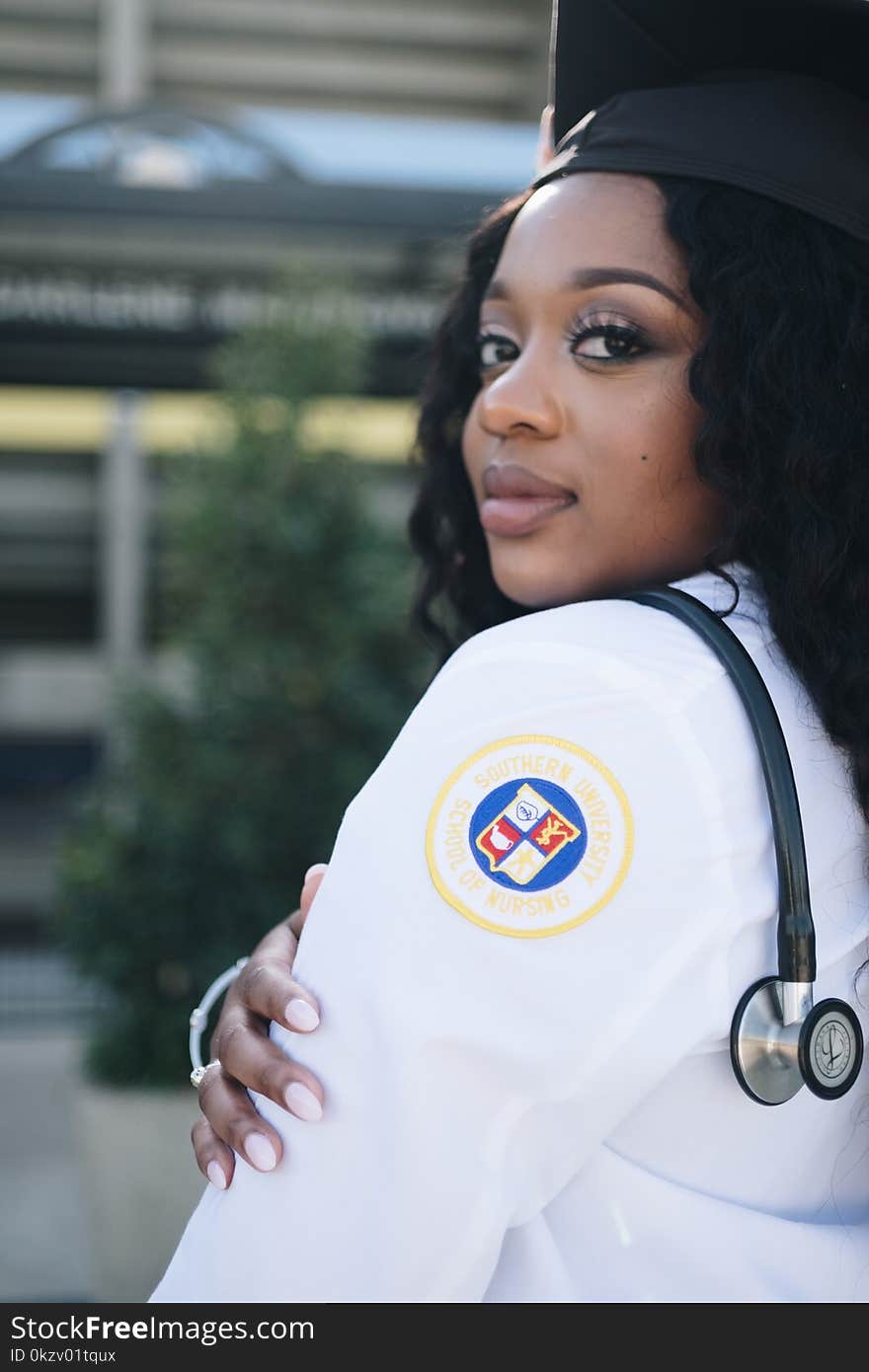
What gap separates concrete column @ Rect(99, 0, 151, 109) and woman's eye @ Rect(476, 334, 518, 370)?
1012 cm

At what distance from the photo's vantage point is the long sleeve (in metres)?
0.95

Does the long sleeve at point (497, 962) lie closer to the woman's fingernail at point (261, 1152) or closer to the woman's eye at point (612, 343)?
the woman's fingernail at point (261, 1152)

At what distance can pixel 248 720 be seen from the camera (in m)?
4.59

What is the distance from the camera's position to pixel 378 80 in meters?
11.1

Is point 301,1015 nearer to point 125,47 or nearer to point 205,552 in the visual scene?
point 205,552

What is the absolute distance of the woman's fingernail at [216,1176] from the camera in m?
1.06

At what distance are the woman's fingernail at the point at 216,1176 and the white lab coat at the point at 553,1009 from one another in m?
0.01

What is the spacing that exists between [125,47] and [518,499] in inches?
419

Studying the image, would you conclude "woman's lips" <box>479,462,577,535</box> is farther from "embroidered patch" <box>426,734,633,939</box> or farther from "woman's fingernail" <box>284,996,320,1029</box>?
"woman's fingernail" <box>284,996,320,1029</box>

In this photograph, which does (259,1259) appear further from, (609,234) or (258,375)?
(258,375)

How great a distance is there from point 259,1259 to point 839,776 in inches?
22.2

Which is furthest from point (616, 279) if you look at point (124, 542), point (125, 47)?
point (125, 47)

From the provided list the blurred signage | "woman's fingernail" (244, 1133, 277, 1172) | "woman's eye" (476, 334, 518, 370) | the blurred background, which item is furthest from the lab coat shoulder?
the blurred signage

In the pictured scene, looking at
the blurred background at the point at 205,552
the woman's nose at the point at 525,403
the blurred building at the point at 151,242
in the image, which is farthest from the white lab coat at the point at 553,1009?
the blurred building at the point at 151,242
